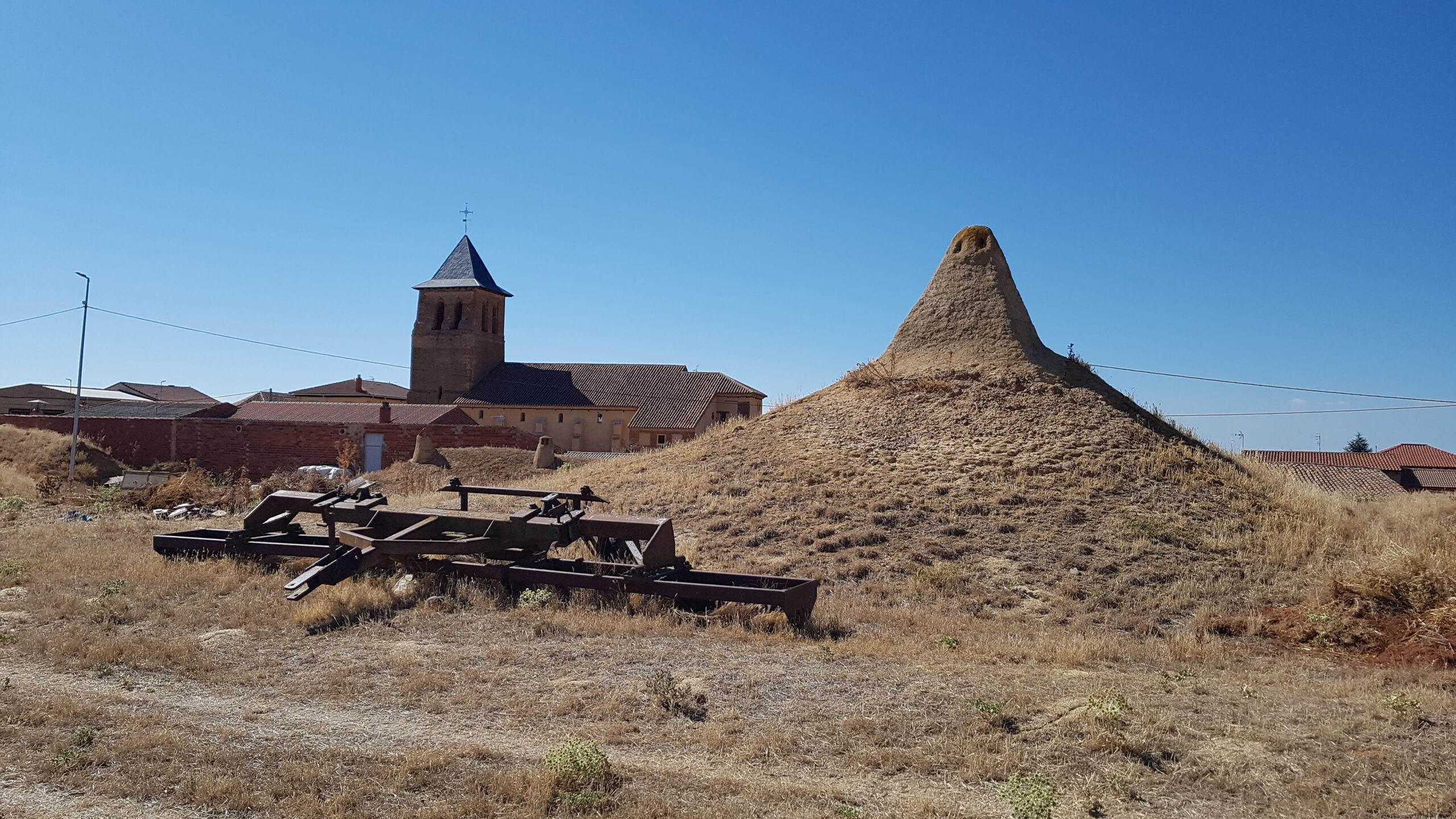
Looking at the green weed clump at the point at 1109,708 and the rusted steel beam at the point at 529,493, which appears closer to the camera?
the green weed clump at the point at 1109,708

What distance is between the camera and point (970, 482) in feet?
54.6

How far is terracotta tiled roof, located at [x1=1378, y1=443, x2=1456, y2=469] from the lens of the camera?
59500 millimetres

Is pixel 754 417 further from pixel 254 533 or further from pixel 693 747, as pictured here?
pixel 693 747

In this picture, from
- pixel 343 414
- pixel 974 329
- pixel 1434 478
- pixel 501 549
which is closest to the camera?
pixel 501 549

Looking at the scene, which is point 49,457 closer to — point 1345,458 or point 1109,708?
point 1109,708

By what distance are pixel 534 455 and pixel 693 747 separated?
30.6 meters

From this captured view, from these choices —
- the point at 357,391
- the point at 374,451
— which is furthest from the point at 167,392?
the point at 374,451

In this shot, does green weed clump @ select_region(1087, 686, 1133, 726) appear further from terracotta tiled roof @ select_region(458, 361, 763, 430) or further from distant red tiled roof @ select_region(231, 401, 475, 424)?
terracotta tiled roof @ select_region(458, 361, 763, 430)

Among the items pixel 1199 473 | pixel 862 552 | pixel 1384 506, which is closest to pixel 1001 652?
pixel 862 552

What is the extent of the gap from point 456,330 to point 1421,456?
64.5m

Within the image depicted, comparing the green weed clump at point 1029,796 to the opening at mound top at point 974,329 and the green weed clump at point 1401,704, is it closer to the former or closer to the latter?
the green weed clump at point 1401,704

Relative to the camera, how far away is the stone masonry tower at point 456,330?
64.7 meters

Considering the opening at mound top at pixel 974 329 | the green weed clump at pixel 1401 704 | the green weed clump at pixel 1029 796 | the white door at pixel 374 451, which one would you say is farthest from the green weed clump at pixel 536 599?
the white door at pixel 374 451

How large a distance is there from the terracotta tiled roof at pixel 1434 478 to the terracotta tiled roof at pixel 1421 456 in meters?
0.86
